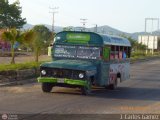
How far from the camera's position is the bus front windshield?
18.4 m

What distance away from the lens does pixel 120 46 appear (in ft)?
70.3

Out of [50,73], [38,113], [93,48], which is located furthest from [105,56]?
[38,113]

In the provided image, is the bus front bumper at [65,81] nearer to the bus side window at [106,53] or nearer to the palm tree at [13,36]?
the bus side window at [106,53]

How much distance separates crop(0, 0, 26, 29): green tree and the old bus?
71.9 m

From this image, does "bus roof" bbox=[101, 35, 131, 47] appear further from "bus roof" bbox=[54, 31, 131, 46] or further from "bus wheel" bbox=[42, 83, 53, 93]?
"bus wheel" bbox=[42, 83, 53, 93]

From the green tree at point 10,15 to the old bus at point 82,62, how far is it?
7194 centimetres

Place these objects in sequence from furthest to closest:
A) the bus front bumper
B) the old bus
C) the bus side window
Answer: the bus side window < the old bus < the bus front bumper

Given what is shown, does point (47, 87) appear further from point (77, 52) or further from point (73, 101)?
point (73, 101)

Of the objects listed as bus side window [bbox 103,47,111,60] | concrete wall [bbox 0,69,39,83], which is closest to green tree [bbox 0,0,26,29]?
concrete wall [bbox 0,69,39,83]

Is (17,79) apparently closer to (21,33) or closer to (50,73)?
(50,73)

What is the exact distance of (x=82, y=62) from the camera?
1784 centimetres

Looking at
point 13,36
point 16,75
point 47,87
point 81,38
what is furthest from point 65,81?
point 13,36

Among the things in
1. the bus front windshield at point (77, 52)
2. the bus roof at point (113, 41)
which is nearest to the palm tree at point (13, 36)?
the bus roof at point (113, 41)

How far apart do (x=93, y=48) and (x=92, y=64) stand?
0.80 metres
